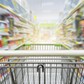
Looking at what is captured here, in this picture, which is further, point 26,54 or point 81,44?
point 81,44

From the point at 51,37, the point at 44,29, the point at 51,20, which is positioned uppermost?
the point at 51,20

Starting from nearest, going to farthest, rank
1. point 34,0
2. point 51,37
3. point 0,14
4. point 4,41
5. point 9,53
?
point 9,53
point 0,14
point 4,41
point 34,0
point 51,37

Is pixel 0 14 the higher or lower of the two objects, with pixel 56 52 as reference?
higher

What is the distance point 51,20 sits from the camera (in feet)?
40.3

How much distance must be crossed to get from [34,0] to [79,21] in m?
5.12

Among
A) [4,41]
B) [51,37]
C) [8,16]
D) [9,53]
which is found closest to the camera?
[9,53]

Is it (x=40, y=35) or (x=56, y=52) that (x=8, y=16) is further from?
(x=40, y=35)

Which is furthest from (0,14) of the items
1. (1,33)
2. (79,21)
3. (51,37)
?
(51,37)

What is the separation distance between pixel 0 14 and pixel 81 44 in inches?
54.9

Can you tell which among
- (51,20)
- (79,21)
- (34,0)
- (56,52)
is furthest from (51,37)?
(56,52)

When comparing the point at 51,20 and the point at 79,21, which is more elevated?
the point at 51,20

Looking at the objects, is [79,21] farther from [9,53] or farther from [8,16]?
[9,53]

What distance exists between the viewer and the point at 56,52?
4.16 ft

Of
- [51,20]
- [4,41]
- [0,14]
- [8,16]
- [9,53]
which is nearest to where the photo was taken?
[9,53]
